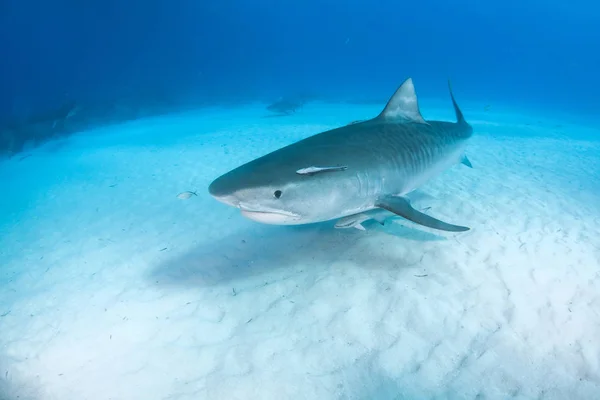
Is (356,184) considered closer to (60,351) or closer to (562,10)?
(60,351)

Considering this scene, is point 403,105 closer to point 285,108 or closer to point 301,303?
point 301,303

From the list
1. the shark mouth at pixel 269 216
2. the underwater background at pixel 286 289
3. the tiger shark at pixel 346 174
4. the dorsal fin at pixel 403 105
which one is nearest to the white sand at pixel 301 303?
the underwater background at pixel 286 289

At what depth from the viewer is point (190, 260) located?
4539 mm

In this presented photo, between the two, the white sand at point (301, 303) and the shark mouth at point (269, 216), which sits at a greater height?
the shark mouth at point (269, 216)

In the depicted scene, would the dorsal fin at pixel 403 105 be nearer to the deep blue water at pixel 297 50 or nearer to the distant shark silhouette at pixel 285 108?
the distant shark silhouette at pixel 285 108

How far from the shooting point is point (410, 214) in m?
3.48

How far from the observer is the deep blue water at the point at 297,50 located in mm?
42000

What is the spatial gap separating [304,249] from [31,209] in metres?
6.36

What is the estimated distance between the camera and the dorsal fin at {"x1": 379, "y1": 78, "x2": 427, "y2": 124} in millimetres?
4438

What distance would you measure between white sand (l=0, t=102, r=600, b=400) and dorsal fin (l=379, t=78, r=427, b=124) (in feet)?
5.46

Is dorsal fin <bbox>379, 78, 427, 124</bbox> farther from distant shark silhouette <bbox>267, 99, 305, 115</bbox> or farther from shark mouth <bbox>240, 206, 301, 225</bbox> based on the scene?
distant shark silhouette <bbox>267, 99, 305, 115</bbox>

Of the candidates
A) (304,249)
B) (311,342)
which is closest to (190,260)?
(304,249)

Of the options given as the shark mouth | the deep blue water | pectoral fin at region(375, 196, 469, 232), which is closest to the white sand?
pectoral fin at region(375, 196, 469, 232)

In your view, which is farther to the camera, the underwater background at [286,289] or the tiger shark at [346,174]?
the tiger shark at [346,174]
